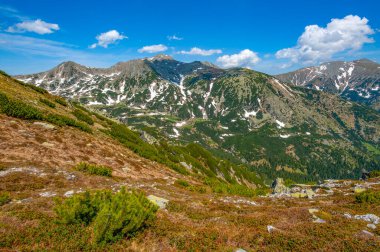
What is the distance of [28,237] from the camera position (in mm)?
12305

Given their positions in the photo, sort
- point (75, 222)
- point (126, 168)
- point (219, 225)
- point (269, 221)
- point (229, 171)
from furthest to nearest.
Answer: point (229, 171) < point (126, 168) < point (269, 221) < point (219, 225) < point (75, 222)

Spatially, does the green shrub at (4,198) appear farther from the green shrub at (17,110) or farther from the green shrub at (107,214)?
the green shrub at (17,110)

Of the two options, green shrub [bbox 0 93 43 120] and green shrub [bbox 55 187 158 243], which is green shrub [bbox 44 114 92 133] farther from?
green shrub [bbox 55 187 158 243]

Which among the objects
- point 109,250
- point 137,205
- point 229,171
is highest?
point 137,205

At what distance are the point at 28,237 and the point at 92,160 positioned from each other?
2092 cm

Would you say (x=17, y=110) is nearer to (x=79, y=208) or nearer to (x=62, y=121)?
(x=62, y=121)

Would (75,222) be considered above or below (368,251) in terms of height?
above

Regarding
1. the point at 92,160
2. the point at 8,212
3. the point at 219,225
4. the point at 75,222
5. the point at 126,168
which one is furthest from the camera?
the point at 126,168

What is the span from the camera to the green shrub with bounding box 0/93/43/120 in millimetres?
36531

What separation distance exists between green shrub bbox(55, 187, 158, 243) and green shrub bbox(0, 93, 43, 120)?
30.1m

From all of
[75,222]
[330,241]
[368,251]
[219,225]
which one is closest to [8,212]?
[75,222]

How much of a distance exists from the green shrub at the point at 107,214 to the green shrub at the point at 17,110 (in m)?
30.1

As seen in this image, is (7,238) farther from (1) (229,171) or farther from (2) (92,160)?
(1) (229,171)

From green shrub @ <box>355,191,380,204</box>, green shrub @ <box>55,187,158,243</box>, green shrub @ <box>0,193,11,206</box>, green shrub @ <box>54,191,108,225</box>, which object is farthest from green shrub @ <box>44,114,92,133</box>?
green shrub @ <box>355,191,380,204</box>
